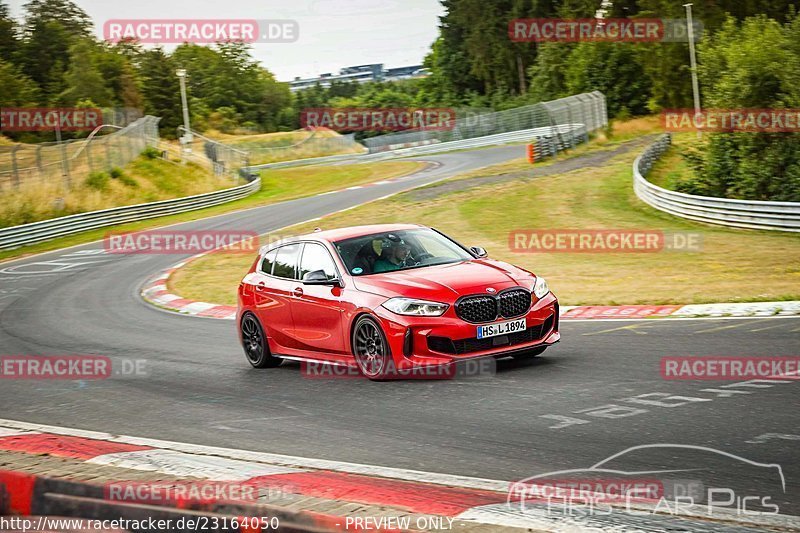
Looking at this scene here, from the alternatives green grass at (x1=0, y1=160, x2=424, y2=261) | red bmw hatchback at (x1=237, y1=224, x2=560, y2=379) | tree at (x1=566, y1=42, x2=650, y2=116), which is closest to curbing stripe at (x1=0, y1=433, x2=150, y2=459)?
red bmw hatchback at (x1=237, y1=224, x2=560, y2=379)

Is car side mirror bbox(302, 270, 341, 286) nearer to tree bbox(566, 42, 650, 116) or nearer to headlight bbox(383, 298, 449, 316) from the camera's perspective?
headlight bbox(383, 298, 449, 316)

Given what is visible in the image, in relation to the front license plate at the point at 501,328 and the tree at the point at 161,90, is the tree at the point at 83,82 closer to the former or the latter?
the tree at the point at 161,90

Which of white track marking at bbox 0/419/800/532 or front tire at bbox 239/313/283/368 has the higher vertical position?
white track marking at bbox 0/419/800/532

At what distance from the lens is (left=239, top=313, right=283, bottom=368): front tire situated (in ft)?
38.9

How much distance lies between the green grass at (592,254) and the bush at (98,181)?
1335 cm

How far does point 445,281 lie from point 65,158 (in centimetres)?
3486

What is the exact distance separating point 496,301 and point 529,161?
126 feet

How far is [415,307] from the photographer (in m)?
9.62

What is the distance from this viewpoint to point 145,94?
270 feet

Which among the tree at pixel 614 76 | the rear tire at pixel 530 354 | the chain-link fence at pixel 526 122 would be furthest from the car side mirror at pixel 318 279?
the tree at pixel 614 76

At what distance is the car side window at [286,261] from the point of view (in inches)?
454

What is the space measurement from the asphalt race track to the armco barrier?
Result: 68.9ft

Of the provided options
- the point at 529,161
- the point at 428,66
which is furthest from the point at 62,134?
the point at 428,66

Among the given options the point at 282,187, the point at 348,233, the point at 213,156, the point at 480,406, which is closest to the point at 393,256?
the point at 348,233
